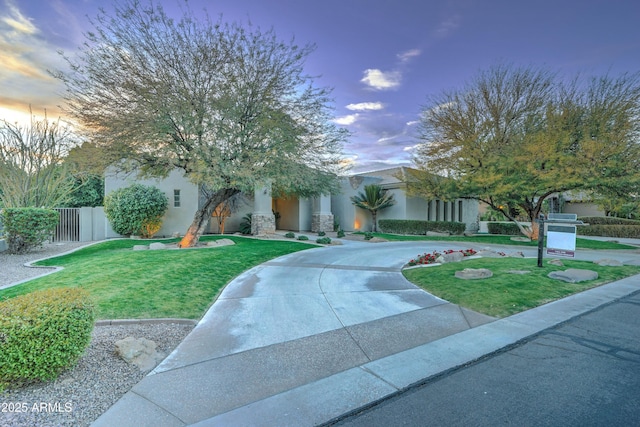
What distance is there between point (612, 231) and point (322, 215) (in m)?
18.5

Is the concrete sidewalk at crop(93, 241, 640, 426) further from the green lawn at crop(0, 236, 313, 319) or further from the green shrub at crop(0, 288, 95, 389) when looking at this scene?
the green shrub at crop(0, 288, 95, 389)

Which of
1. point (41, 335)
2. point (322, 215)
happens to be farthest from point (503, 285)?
point (322, 215)

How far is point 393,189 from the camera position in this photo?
2167cm

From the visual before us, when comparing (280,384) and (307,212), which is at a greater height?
(307,212)

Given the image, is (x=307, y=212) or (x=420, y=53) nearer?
(x=420, y=53)

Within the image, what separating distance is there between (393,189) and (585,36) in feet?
41.5

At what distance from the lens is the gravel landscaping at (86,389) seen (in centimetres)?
253

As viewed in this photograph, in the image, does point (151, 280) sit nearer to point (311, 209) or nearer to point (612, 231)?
point (311, 209)

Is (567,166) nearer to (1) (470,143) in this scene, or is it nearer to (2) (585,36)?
(1) (470,143)

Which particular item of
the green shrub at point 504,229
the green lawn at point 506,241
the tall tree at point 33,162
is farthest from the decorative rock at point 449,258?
the tall tree at point 33,162

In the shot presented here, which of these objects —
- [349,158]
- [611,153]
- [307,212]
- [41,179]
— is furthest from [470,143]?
[41,179]

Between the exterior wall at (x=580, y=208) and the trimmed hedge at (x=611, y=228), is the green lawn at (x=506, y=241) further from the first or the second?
the exterior wall at (x=580, y=208)

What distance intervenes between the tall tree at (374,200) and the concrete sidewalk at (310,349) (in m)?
13.8

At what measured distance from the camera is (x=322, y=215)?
20.8 metres
